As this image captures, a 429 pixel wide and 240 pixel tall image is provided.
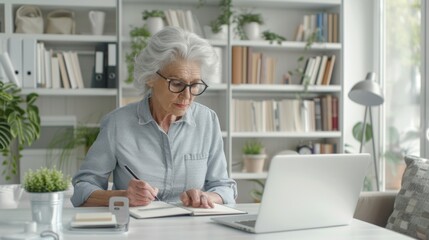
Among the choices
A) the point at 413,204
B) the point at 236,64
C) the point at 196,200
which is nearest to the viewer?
the point at 196,200

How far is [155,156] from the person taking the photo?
100 inches

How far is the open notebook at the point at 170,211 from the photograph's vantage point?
2.08 meters

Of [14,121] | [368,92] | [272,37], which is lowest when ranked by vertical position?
[14,121]

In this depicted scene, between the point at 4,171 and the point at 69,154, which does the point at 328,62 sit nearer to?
the point at 69,154

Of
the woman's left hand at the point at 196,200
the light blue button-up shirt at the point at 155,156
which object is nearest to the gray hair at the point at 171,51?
the light blue button-up shirt at the point at 155,156

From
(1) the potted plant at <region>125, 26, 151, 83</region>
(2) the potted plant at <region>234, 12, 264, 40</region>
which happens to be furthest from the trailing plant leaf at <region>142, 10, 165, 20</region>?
(2) the potted plant at <region>234, 12, 264, 40</region>

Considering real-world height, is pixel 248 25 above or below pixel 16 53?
above

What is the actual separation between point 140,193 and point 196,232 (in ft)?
1.26

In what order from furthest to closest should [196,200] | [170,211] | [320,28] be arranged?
1. [320,28]
2. [196,200]
3. [170,211]

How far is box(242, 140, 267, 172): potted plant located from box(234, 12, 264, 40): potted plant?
825mm

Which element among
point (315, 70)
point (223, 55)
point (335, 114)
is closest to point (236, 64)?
point (223, 55)

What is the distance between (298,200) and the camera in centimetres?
190

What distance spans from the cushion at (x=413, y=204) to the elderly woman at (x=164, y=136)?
0.82 m

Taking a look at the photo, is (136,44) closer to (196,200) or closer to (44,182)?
(196,200)
